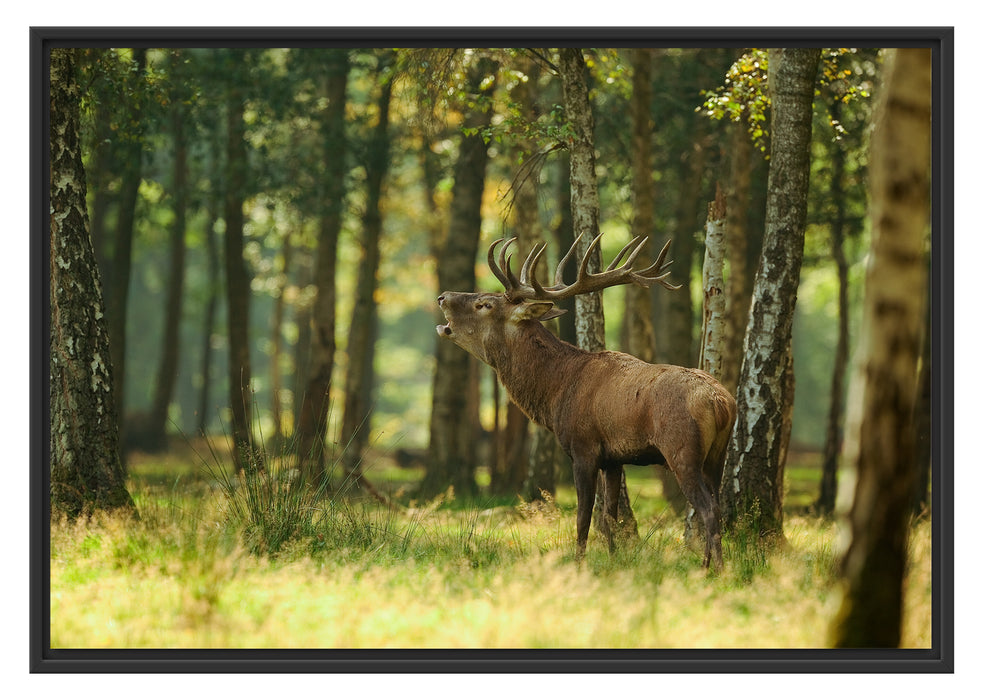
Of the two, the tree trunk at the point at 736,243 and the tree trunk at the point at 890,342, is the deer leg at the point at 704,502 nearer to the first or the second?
the tree trunk at the point at 890,342

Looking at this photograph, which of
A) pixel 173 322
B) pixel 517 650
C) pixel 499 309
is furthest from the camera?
pixel 173 322

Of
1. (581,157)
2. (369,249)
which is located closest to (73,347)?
(581,157)

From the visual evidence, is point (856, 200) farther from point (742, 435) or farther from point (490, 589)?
point (490, 589)

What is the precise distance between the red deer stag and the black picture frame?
1679 millimetres

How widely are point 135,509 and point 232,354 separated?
29.5 feet

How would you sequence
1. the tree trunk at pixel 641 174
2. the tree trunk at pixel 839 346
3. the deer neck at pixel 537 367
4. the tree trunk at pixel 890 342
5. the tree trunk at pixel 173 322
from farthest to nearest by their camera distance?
1. the tree trunk at pixel 173 322
2. the tree trunk at pixel 839 346
3. the tree trunk at pixel 641 174
4. the deer neck at pixel 537 367
5. the tree trunk at pixel 890 342

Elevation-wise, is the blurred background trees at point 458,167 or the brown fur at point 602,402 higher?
the blurred background trees at point 458,167

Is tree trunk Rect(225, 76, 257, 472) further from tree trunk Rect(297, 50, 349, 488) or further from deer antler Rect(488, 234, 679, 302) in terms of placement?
deer antler Rect(488, 234, 679, 302)

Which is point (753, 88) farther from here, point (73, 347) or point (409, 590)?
point (73, 347)

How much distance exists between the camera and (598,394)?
8461mm

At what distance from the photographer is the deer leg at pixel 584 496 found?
8250 mm

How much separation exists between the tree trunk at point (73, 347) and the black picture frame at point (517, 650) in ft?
6.19

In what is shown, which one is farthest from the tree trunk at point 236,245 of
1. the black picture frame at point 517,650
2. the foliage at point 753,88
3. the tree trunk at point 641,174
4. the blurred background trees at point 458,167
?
the black picture frame at point 517,650

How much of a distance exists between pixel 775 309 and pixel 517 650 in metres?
4.40
